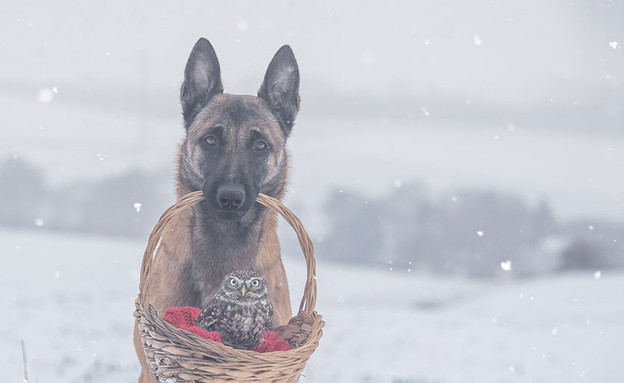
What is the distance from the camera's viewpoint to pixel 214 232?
298 cm

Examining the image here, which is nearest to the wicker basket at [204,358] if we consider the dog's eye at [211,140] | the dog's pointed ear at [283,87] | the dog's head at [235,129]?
the dog's head at [235,129]

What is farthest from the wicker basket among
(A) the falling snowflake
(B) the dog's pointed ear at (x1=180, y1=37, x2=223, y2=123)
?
(A) the falling snowflake

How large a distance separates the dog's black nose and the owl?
391mm

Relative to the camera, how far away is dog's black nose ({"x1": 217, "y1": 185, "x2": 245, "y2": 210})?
2.57 metres

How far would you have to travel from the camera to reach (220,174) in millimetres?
2682

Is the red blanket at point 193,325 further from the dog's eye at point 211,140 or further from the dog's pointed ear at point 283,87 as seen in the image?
the dog's pointed ear at point 283,87

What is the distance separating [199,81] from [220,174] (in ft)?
2.42

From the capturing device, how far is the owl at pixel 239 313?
2252 mm

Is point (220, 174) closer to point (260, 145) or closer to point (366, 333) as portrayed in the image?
point (260, 145)

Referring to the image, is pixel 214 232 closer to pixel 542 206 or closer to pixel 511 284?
pixel 542 206

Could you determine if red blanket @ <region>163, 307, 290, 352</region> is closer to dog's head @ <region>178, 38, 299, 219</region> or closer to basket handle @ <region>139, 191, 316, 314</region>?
basket handle @ <region>139, 191, 316, 314</region>

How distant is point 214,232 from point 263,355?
108 cm

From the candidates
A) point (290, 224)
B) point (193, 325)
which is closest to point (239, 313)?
point (193, 325)

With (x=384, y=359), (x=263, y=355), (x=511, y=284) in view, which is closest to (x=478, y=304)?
(x=511, y=284)
